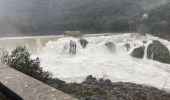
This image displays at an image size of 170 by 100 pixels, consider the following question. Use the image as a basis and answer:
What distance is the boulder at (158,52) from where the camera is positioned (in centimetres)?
2120

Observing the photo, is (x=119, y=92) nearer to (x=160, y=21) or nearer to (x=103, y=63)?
(x=103, y=63)

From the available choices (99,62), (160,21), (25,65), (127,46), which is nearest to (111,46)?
(127,46)

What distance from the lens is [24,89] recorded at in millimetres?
3848

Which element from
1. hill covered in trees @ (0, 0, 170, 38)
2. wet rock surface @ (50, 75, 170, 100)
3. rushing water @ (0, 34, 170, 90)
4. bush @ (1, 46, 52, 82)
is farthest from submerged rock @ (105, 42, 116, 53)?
bush @ (1, 46, 52, 82)

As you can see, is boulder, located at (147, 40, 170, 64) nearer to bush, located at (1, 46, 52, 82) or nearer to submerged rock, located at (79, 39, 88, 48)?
submerged rock, located at (79, 39, 88, 48)

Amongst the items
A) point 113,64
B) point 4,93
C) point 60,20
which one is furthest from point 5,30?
point 4,93

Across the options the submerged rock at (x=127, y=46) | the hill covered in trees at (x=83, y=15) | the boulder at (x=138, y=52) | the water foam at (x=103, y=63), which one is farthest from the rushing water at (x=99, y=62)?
the hill covered in trees at (x=83, y=15)

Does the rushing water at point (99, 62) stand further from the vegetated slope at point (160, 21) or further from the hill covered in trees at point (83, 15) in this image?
the hill covered in trees at point (83, 15)

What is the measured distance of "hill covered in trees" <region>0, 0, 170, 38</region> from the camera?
31891 mm

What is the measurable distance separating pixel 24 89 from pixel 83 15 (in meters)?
32.5

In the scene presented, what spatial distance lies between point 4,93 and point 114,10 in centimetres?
3339

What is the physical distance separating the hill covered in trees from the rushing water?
6755 millimetres

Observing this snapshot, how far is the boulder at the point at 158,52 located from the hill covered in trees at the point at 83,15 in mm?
7180

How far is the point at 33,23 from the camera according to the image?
109 ft
